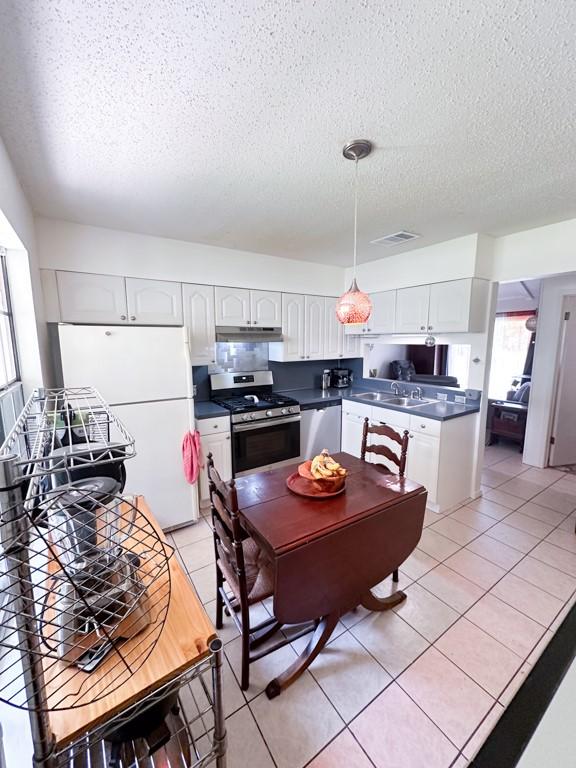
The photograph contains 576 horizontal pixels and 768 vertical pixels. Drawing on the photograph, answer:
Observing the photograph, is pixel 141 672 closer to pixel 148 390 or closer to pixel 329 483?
pixel 329 483

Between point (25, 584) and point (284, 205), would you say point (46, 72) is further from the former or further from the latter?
point (25, 584)

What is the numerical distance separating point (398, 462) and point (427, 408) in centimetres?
119

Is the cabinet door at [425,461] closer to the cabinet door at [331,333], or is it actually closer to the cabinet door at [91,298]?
the cabinet door at [331,333]

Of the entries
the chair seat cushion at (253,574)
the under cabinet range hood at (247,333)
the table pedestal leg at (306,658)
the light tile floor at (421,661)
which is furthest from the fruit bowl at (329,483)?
the under cabinet range hood at (247,333)

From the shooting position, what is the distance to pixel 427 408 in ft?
10.6

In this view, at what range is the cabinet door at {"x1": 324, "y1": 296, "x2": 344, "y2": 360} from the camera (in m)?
4.09

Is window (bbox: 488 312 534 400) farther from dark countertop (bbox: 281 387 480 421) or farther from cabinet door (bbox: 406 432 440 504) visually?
cabinet door (bbox: 406 432 440 504)

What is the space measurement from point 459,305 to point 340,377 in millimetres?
1771

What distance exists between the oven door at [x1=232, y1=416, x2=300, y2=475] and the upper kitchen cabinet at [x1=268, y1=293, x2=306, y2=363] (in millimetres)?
771

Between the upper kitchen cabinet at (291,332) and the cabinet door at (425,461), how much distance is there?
1560mm

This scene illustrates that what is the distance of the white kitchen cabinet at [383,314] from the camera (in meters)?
3.67

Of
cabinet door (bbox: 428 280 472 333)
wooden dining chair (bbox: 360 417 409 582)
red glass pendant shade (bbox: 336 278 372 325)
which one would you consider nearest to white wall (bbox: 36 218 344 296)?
cabinet door (bbox: 428 280 472 333)

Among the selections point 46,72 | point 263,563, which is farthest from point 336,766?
point 46,72

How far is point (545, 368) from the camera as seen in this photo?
392cm
